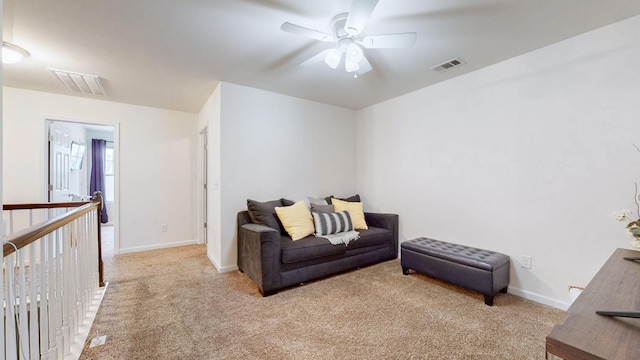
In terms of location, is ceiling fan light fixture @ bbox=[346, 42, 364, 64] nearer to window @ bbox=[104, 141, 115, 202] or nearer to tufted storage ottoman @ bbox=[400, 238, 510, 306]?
tufted storage ottoman @ bbox=[400, 238, 510, 306]

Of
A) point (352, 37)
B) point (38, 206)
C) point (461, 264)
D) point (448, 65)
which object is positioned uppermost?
point (448, 65)

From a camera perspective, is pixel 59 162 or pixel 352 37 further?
pixel 59 162

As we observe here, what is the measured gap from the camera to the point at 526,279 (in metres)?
2.53

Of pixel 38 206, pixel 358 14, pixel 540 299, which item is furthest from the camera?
pixel 38 206

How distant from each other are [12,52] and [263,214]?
261cm

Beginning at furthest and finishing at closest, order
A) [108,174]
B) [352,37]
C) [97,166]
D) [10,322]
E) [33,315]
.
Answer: [108,174]
[97,166]
[352,37]
[33,315]
[10,322]

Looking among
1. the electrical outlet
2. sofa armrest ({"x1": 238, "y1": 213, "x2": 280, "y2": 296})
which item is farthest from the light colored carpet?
sofa armrest ({"x1": 238, "y1": 213, "x2": 280, "y2": 296})

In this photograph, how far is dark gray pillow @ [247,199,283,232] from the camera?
9.66 ft

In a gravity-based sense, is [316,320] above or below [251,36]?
below

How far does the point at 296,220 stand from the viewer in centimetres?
303

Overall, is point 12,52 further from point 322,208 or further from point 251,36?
point 322,208

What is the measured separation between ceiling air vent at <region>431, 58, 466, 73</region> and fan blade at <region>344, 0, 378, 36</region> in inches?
53.7

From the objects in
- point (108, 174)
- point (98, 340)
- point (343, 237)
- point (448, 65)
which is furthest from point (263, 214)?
point (108, 174)

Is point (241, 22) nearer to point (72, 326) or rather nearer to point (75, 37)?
point (75, 37)
